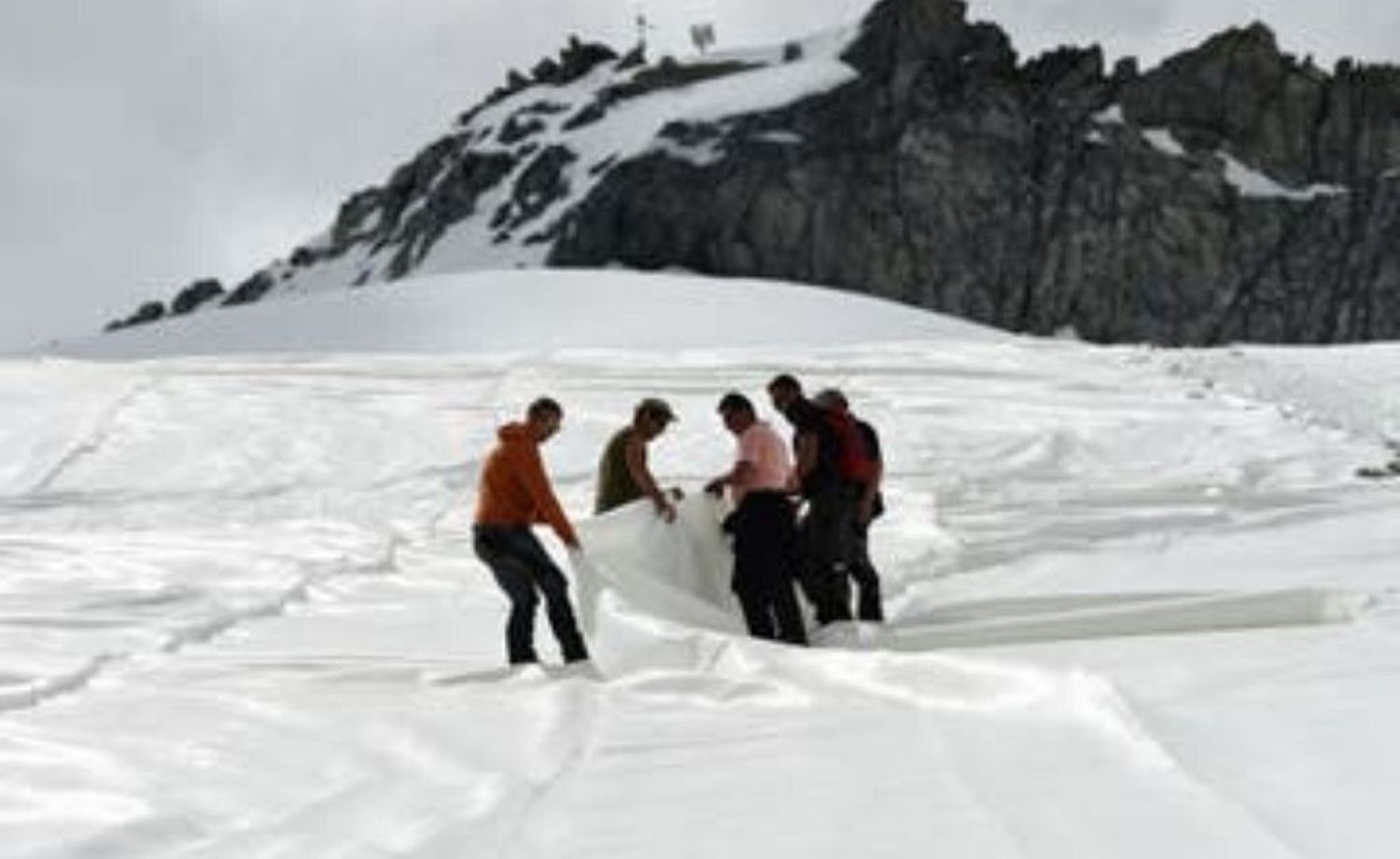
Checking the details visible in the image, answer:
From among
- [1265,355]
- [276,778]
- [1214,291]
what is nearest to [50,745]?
[276,778]

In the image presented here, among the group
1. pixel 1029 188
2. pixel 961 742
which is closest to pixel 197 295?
pixel 1029 188

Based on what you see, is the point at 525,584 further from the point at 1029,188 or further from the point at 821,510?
the point at 1029,188

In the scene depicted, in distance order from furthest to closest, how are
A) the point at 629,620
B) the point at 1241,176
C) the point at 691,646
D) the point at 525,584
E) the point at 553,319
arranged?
the point at 1241,176 → the point at 553,319 → the point at 525,584 → the point at 629,620 → the point at 691,646

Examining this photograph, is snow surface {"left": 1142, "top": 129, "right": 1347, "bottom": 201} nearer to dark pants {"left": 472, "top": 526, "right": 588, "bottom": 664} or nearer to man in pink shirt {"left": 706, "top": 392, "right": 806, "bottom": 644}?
man in pink shirt {"left": 706, "top": 392, "right": 806, "bottom": 644}

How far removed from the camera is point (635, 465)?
10164 mm

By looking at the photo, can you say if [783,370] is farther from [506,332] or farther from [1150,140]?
[1150,140]

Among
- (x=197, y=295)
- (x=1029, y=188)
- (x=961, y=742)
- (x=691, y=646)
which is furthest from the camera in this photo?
(x=197, y=295)

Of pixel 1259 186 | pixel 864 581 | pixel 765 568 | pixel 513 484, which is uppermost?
pixel 1259 186

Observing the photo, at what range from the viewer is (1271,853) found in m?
4.27

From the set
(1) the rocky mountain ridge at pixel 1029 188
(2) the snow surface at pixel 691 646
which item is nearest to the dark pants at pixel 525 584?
(2) the snow surface at pixel 691 646

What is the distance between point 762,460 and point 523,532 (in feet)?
3.96

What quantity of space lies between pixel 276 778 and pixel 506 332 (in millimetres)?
26000

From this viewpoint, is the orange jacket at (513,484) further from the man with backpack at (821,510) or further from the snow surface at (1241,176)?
the snow surface at (1241,176)

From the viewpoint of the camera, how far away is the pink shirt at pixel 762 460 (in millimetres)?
9430
